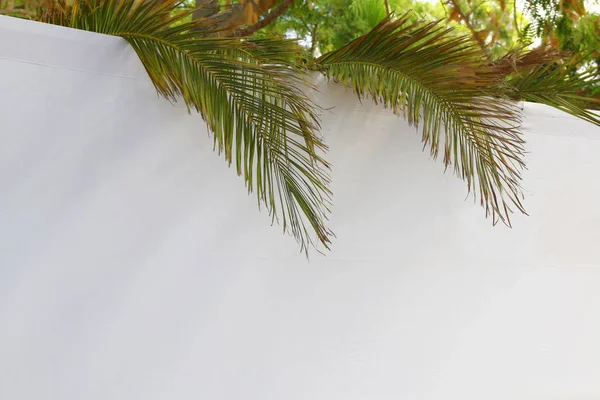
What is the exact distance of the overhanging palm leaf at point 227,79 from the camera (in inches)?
97.9

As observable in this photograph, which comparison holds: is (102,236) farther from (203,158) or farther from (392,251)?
(392,251)

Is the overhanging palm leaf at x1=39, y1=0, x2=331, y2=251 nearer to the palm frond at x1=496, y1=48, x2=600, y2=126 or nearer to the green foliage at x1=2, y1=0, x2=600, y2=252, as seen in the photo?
the green foliage at x1=2, y1=0, x2=600, y2=252

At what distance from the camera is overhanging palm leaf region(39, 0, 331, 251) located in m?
2.49

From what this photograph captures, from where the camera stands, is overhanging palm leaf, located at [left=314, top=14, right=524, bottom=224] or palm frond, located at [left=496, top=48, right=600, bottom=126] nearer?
overhanging palm leaf, located at [left=314, top=14, right=524, bottom=224]

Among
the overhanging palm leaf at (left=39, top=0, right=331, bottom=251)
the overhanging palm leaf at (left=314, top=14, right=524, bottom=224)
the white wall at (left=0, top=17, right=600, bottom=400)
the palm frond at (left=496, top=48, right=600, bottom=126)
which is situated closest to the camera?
the white wall at (left=0, top=17, right=600, bottom=400)

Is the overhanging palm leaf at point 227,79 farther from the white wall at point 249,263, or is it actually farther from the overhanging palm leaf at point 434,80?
the overhanging palm leaf at point 434,80

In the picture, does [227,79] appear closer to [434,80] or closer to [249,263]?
[249,263]

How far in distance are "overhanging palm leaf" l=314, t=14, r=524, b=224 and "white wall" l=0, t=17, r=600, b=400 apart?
15cm

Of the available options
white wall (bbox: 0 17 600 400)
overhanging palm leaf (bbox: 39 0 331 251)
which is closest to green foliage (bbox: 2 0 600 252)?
overhanging palm leaf (bbox: 39 0 331 251)

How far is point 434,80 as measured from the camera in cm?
282

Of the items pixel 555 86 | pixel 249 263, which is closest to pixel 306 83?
pixel 249 263

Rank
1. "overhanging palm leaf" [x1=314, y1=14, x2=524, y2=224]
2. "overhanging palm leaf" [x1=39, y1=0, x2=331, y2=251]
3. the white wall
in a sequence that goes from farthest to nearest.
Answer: "overhanging palm leaf" [x1=314, y1=14, x2=524, y2=224] → "overhanging palm leaf" [x1=39, y1=0, x2=331, y2=251] → the white wall

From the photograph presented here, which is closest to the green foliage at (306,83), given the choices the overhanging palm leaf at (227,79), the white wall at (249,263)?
the overhanging palm leaf at (227,79)

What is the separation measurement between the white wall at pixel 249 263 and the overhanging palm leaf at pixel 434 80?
0.51 ft
